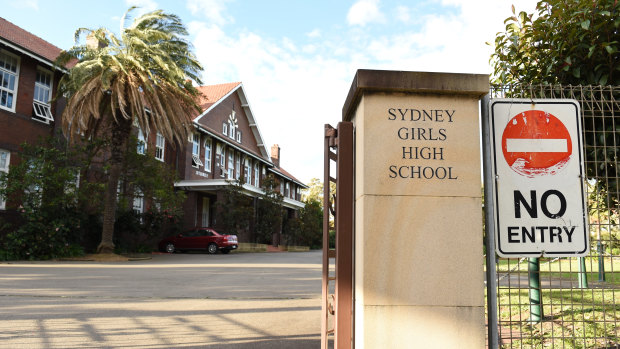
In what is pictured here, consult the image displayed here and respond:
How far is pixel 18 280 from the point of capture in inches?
389

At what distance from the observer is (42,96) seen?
20.9 meters

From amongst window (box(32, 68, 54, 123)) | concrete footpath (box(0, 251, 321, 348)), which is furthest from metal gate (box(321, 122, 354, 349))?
window (box(32, 68, 54, 123))

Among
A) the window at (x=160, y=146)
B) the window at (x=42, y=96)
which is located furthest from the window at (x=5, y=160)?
the window at (x=160, y=146)

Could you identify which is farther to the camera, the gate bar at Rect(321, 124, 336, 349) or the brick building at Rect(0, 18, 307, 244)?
the brick building at Rect(0, 18, 307, 244)

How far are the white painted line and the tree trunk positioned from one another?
17792mm

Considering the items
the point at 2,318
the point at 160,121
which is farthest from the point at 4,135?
the point at 2,318

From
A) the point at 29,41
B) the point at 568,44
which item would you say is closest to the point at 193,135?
the point at 29,41

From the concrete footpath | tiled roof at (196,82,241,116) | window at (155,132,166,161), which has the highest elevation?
tiled roof at (196,82,241,116)

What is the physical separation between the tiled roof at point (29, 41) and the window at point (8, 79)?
820 millimetres

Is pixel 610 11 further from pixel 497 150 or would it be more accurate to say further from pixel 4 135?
pixel 4 135

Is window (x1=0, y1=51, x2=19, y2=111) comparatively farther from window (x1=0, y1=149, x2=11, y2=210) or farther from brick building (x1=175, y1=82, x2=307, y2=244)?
brick building (x1=175, y1=82, x2=307, y2=244)

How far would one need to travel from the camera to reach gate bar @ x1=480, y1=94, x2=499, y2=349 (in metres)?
3.34

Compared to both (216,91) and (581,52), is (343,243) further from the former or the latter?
(216,91)

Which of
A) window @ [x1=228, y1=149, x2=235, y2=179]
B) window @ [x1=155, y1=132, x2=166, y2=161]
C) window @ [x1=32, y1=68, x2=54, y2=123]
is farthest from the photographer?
window @ [x1=228, y1=149, x2=235, y2=179]
